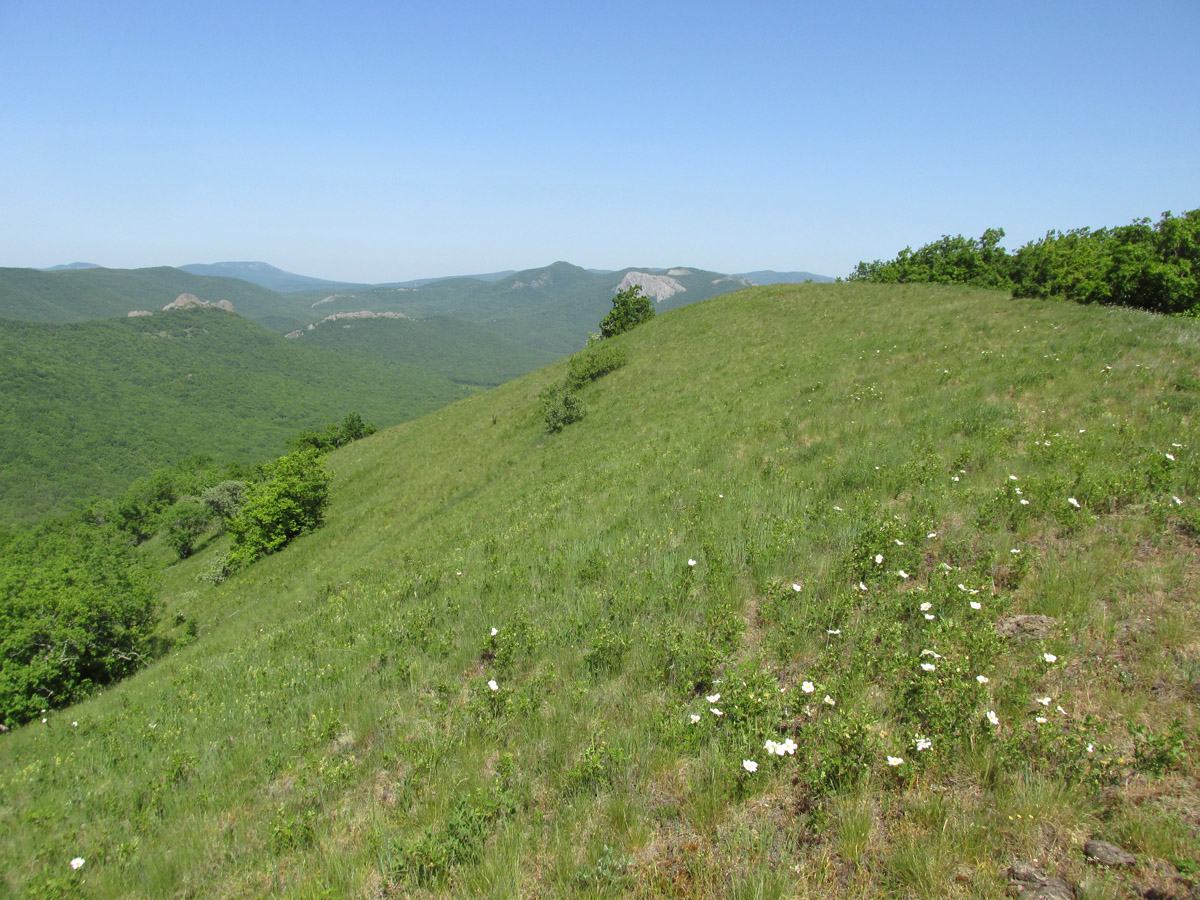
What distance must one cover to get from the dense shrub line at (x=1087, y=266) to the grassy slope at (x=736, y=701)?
23122 millimetres

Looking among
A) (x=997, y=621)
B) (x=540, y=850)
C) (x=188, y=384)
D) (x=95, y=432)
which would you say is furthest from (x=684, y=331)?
(x=188, y=384)

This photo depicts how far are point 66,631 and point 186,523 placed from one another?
42.2 metres

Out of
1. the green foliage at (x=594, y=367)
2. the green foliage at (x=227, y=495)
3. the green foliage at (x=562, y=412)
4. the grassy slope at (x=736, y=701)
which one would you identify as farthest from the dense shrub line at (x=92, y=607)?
the green foliage at (x=594, y=367)

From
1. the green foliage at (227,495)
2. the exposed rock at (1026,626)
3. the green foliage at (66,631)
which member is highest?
the exposed rock at (1026,626)

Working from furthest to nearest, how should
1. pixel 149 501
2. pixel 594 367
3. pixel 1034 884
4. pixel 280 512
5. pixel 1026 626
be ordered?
pixel 149 501, pixel 594 367, pixel 280 512, pixel 1026 626, pixel 1034 884

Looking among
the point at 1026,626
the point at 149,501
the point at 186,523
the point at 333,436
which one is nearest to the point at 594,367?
the point at 1026,626

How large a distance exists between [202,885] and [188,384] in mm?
242165

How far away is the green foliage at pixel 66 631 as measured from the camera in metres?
15.4

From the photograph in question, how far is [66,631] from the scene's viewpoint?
16344 millimetres

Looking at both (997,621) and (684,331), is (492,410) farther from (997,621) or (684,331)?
(997,621)

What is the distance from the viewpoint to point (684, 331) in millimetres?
36125

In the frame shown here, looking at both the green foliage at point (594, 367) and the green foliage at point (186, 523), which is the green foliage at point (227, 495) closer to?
the green foliage at point (186, 523)

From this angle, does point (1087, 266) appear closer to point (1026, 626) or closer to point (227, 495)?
point (1026, 626)

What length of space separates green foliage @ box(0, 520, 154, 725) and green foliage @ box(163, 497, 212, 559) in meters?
35.4
